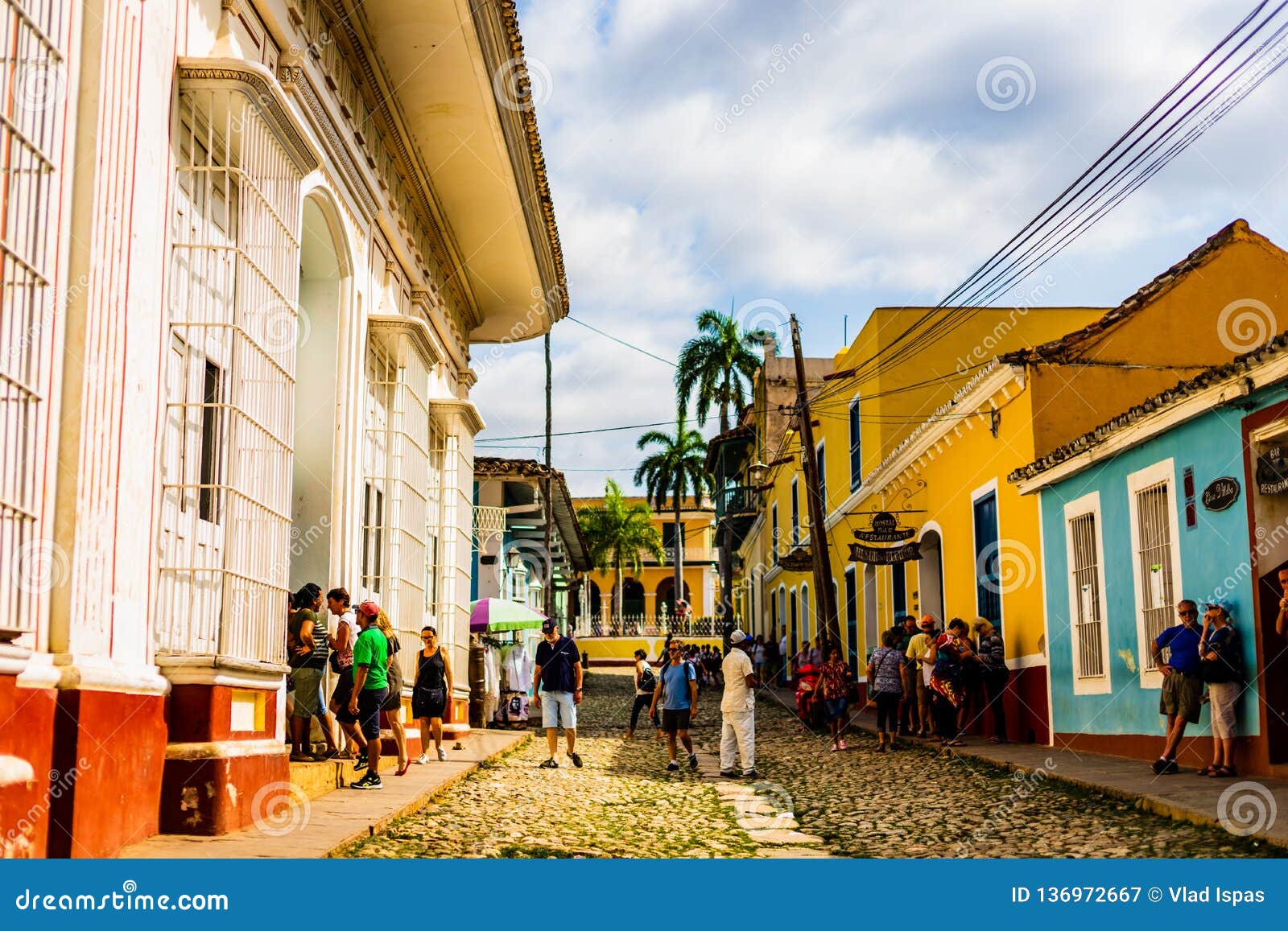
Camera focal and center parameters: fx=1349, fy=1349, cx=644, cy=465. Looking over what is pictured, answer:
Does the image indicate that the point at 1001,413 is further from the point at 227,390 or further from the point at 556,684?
the point at 227,390

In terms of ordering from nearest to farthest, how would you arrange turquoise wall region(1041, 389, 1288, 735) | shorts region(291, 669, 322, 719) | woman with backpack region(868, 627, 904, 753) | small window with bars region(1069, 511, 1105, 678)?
shorts region(291, 669, 322, 719) < turquoise wall region(1041, 389, 1288, 735) < small window with bars region(1069, 511, 1105, 678) < woman with backpack region(868, 627, 904, 753)

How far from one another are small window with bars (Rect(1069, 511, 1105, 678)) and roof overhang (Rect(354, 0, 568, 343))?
6.47 meters

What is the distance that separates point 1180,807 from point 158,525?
6421mm

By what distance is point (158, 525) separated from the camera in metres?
6.79

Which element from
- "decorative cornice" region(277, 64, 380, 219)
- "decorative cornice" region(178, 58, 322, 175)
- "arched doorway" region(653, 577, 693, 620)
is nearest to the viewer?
"decorative cornice" region(178, 58, 322, 175)

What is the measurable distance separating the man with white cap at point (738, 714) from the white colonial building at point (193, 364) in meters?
3.12

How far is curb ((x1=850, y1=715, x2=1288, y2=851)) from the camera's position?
733 cm

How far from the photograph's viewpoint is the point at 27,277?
5.42 m

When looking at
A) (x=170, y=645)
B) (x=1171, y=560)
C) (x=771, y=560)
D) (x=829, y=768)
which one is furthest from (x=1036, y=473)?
(x=771, y=560)

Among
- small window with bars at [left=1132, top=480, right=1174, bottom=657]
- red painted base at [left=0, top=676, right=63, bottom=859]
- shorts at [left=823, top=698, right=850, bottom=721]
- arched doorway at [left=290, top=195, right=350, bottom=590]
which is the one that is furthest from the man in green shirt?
shorts at [left=823, top=698, right=850, bottom=721]

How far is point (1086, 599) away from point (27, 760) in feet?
37.0

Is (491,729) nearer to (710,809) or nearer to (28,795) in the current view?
(710,809)

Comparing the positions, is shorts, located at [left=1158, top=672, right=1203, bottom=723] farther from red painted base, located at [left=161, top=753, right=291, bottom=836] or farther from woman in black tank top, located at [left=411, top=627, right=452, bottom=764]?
red painted base, located at [left=161, top=753, right=291, bottom=836]

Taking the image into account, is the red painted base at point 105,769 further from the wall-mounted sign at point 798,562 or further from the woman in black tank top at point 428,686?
the wall-mounted sign at point 798,562
